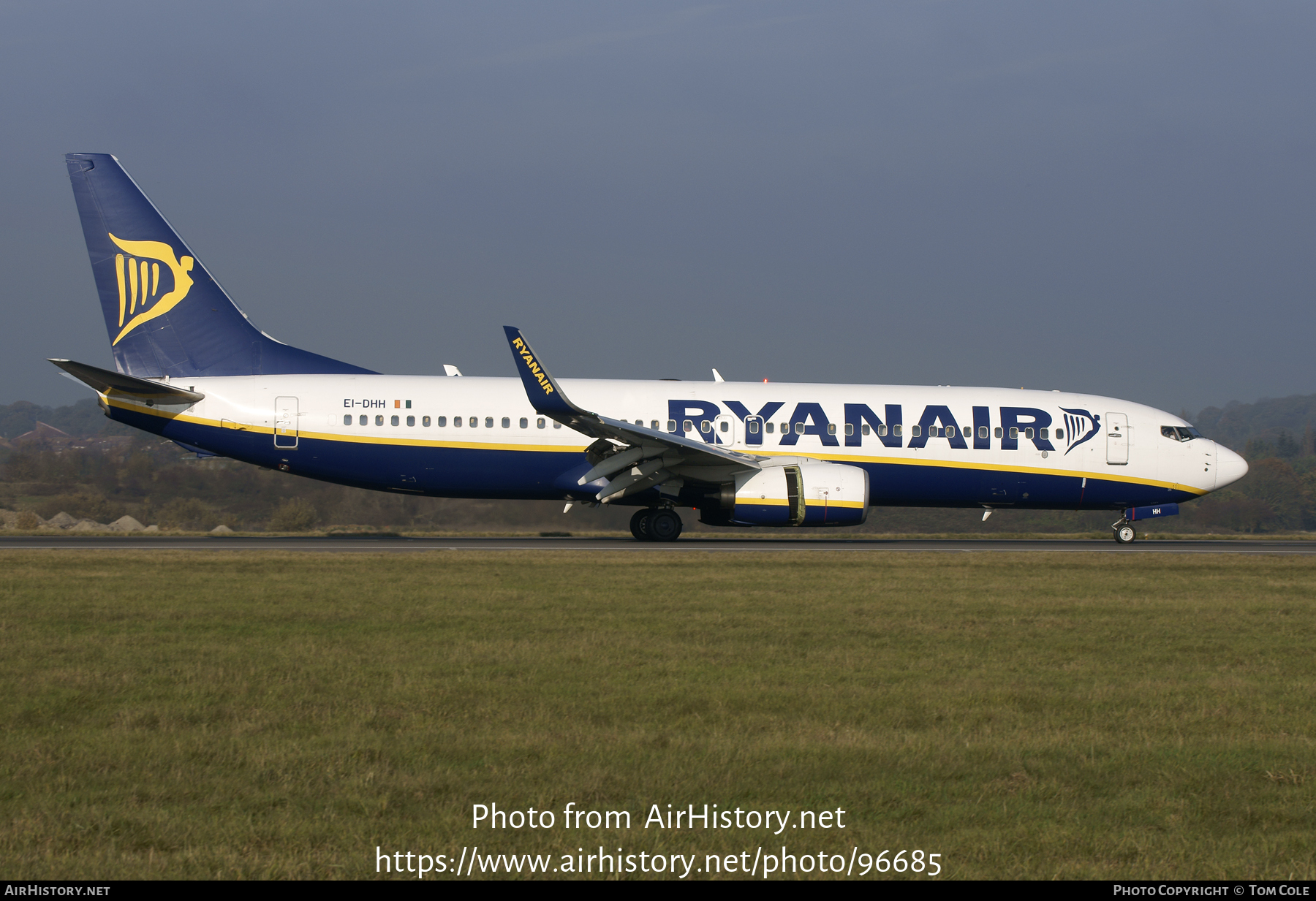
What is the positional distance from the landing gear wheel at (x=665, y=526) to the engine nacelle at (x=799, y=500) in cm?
209

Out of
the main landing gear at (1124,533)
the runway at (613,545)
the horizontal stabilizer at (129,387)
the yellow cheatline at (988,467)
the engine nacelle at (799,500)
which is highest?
the horizontal stabilizer at (129,387)

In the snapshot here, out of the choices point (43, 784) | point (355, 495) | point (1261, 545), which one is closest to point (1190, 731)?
point (43, 784)

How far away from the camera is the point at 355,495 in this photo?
32312mm

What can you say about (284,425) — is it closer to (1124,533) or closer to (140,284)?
(140,284)

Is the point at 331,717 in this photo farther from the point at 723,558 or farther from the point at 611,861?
the point at 723,558

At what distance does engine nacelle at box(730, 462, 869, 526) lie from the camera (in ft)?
72.8

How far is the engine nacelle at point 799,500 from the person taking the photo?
22.2 m

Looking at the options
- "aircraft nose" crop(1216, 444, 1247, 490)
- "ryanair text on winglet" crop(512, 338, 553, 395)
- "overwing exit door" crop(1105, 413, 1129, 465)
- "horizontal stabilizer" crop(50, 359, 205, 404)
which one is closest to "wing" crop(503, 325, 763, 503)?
"ryanair text on winglet" crop(512, 338, 553, 395)

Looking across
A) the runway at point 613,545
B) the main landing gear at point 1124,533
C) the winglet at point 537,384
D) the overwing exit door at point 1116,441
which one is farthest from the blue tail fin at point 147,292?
the main landing gear at point 1124,533

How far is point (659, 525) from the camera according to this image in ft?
79.3

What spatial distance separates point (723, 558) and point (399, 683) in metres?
11.4

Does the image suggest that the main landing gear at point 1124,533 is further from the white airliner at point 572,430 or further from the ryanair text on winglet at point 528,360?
the ryanair text on winglet at point 528,360

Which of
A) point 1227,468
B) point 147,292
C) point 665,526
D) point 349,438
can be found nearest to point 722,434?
point 665,526

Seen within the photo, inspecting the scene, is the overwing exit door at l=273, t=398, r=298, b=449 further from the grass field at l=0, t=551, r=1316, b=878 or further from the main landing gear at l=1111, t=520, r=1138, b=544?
the main landing gear at l=1111, t=520, r=1138, b=544
